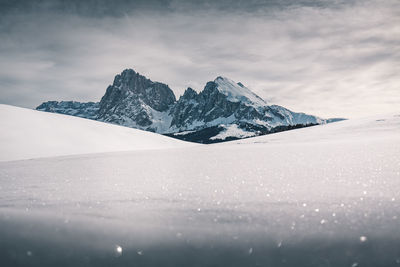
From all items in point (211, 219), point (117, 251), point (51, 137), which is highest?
point (51, 137)

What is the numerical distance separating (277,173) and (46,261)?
306 cm

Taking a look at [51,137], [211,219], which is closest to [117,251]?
[211,219]

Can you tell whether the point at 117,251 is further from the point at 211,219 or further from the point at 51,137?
the point at 51,137

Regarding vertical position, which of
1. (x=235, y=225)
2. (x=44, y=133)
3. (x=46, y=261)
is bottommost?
(x=46, y=261)

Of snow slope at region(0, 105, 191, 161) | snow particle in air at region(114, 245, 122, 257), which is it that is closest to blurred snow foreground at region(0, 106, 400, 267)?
snow particle in air at region(114, 245, 122, 257)

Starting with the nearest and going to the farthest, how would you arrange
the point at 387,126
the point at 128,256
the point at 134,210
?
the point at 128,256, the point at 134,210, the point at 387,126

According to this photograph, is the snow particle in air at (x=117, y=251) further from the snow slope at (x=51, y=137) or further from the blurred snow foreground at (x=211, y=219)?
the snow slope at (x=51, y=137)

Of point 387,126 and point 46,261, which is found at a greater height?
point 387,126

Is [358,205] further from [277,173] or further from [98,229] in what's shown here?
[98,229]

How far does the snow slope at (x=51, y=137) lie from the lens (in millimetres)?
8938

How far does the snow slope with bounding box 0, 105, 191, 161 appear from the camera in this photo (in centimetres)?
894

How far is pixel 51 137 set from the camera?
10328 mm

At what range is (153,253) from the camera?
1.74 metres

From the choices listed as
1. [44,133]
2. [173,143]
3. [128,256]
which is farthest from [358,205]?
[173,143]
